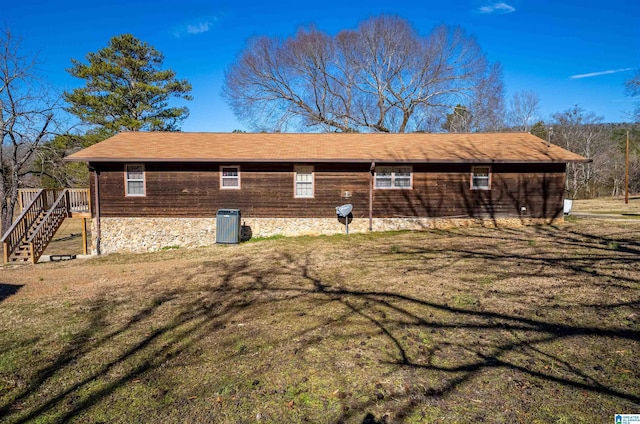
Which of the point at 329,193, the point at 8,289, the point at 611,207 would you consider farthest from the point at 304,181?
the point at 611,207

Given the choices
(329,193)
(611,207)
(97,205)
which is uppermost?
(329,193)

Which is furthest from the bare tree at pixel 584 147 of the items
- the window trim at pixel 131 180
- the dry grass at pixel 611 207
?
the window trim at pixel 131 180

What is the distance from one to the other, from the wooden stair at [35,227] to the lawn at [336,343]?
180 inches

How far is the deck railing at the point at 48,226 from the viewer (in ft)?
40.1

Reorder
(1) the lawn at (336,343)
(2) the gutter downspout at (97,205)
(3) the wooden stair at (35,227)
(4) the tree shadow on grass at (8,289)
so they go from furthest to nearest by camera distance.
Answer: (2) the gutter downspout at (97,205)
(3) the wooden stair at (35,227)
(4) the tree shadow on grass at (8,289)
(1) the lawn at (336,343)

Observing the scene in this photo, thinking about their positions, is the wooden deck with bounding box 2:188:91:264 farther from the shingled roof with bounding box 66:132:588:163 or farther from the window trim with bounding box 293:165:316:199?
the window trim with bounding box 293:165:316:199

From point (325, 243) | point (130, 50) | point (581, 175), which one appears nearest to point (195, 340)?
point (325, 243)

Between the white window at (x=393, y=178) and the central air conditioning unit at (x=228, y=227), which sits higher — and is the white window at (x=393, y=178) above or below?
above

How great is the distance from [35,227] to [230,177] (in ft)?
23.7

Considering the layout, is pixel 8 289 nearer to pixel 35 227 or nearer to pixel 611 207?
pixel 35 227

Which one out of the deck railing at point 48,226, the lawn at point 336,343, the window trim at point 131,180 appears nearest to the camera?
the lawn at point 336,343

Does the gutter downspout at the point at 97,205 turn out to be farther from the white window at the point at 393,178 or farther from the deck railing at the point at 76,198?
the white window at the point at 393,178

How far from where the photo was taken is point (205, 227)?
555 inches

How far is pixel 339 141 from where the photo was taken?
16.4m
